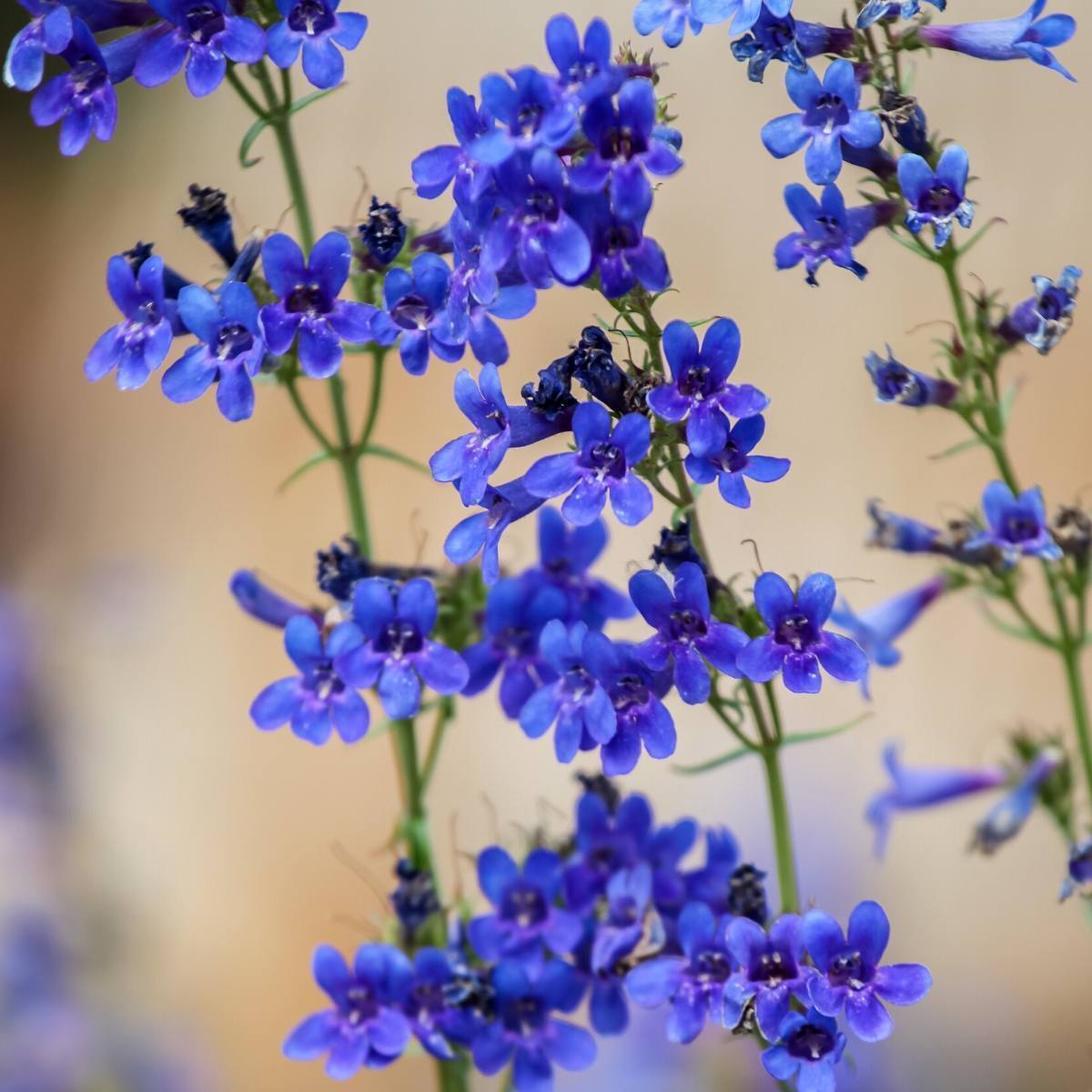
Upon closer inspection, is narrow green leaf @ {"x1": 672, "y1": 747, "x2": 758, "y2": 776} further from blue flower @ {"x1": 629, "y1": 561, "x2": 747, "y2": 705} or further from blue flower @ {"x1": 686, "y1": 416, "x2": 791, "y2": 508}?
blue flower @ {"x1": 686, "y1": 416, "x2": 791, "y2": 508}

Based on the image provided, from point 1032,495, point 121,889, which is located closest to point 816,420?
point 121,889

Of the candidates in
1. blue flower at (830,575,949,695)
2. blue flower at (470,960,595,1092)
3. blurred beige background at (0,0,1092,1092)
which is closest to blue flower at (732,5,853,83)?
blue flower at (830,575,949,695)

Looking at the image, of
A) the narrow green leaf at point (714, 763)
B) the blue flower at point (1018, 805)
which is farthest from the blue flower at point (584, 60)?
the blue flower at point (1018, 805)

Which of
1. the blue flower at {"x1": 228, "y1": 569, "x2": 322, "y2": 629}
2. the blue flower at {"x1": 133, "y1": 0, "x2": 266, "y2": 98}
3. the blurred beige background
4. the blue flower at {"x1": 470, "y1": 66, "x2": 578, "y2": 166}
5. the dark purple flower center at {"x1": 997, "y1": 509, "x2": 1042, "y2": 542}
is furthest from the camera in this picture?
the blurred beige background

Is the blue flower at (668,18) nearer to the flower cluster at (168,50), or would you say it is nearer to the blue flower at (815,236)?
the blue flower at (815,236)

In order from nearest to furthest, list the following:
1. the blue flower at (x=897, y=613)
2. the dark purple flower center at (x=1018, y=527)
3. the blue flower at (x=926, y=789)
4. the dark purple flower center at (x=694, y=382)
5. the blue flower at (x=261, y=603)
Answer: the dark purple flower center at (x=694, y=382) → the dark purple flower center at (x=1018, y=527) → the blue flower at (x=261, y=603) → the blue flower at (x=897, y=613) → the blue flower at (x=926, y=789)

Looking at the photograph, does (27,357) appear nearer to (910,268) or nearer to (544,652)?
(910,268)
